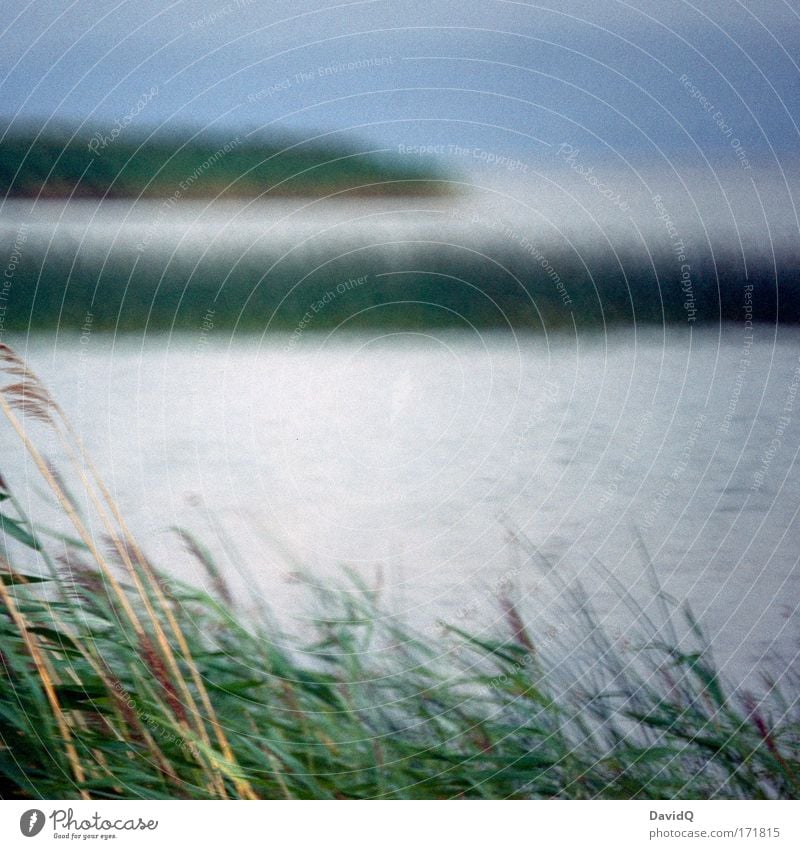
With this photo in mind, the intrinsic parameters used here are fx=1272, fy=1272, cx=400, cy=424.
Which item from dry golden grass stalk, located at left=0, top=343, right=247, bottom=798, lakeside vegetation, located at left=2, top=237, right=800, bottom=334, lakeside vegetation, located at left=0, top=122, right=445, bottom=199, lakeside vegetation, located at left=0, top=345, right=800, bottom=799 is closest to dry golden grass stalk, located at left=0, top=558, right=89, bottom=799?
lakeside vegetation, located at left=0, top=345, right=800, bottom=799

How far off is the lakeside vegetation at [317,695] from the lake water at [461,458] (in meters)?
0.04

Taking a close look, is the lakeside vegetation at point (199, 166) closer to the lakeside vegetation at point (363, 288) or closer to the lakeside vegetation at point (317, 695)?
the lakeside vegetation at point (363, 288)

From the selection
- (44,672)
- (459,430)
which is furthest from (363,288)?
(44,672)

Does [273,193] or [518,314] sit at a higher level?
[273,193]

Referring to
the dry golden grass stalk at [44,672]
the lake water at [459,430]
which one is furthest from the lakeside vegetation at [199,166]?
the dry golden grass stalk at [44,672]

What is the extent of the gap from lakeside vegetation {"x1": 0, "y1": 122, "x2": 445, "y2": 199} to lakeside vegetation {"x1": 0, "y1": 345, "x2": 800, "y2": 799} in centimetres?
30

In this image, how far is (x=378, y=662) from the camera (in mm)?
1999

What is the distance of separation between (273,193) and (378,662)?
0.75 meters

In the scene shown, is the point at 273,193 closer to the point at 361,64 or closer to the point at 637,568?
the point at 361,64

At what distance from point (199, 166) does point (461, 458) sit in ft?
2.02

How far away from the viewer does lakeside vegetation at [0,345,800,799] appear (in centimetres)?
196

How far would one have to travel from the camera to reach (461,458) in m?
2.02
